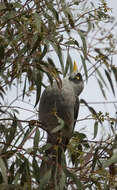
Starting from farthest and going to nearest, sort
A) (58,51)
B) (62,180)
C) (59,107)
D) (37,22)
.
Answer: (59,107) < (58,51) < (37,22) < (62,180)

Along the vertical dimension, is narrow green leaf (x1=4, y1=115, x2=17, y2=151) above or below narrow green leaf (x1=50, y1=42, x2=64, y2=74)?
below

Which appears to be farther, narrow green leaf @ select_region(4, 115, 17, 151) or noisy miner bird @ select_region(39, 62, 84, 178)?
noisy miner bird @ select_region(39, 62, 84, 178)

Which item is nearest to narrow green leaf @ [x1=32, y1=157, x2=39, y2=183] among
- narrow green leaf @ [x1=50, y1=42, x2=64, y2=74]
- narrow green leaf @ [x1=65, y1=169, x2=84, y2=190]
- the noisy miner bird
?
narrow green leaf @ [x1=65, y1=169, x2=84, y2=190]

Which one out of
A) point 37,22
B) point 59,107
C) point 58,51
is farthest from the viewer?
point 59,107

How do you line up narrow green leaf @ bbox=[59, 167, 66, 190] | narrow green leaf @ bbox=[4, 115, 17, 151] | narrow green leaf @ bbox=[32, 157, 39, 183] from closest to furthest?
narrow green leaf @ bbox=[59, 167, 66, 190], narrow green leaf @ bbox=[32, 157, 39, 183], narrow green leaf @ bbox=[4, 115, 17, 151]

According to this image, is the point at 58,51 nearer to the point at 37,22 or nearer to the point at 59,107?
the point at 37,22

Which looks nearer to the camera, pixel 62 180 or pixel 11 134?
pixel 62 180

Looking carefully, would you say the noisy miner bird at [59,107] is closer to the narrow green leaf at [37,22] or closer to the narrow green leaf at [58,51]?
the narrow green leaf at [58,51]

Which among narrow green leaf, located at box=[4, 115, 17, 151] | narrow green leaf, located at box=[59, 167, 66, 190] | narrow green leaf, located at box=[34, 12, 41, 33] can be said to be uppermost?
narrow green leaf, located at box=[34, 12, 41, 33]

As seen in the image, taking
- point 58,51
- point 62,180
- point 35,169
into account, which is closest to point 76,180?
point 62,180

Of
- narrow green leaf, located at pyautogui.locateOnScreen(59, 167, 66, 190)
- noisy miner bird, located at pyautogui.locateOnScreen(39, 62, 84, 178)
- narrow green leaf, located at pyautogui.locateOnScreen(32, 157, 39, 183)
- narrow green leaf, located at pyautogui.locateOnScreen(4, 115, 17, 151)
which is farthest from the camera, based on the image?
noisy miner bird, located at pyautogui.locateOnScreen(39, 62, 84, 178)

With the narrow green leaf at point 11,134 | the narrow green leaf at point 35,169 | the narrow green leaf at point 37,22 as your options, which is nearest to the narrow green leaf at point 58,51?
the narrow green leaf at point 37,22

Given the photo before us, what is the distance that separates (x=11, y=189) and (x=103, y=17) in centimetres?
100

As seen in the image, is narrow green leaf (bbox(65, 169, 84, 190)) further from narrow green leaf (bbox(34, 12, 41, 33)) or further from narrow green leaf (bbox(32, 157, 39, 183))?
narrow green leaf (bbox(34, 12, 41, 33))
